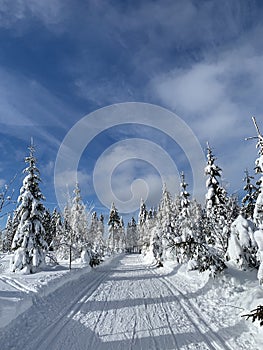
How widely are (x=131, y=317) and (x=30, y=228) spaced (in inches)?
590

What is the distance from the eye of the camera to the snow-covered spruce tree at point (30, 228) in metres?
19.1

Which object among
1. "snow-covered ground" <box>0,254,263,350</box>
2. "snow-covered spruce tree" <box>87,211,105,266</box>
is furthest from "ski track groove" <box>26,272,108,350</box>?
"snow-covered spruce tree" <box>87,211,105,266</box>

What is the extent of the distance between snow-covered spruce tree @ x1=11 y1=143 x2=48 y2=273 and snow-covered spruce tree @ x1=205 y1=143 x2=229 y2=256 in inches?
523

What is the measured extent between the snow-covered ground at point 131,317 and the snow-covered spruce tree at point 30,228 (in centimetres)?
925

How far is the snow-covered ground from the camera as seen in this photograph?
543 cm

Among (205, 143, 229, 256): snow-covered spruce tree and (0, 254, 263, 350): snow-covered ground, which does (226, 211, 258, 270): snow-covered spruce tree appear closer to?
(0, 254, 263, 350): snow-covered ground

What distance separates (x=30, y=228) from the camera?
19.9 meters

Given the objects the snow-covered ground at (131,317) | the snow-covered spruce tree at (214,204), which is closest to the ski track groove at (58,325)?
the snow-covered ground at (131,317)

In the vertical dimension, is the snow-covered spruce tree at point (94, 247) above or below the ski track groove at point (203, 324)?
above

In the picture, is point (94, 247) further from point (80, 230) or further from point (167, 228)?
point (167, 228)

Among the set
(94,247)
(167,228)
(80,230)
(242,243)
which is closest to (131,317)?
(242,243)

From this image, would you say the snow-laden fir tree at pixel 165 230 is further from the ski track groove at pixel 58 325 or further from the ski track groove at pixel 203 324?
the ski track groove at pixel 58 325

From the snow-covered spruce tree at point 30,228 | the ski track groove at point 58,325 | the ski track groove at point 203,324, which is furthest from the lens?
the snow-covered spruce tree at point 30,228

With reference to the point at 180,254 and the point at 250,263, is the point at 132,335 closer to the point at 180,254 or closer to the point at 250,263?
the point at 250,263
